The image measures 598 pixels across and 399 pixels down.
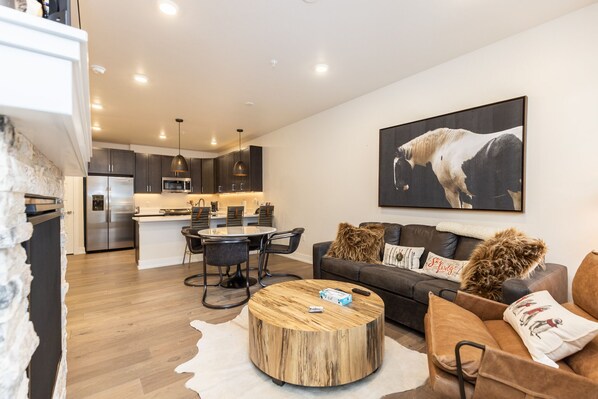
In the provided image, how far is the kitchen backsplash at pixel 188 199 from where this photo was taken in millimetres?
7164

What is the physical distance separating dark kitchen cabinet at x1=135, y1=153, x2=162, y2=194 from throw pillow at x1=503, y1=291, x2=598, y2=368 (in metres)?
7.81

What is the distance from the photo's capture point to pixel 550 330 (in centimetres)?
133

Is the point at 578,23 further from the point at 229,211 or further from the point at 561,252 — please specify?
the point at 229,211

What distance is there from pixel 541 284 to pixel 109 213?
7.71 metres

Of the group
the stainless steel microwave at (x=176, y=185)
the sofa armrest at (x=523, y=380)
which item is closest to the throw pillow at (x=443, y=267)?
the sofa armrest at (x=523, y=380)

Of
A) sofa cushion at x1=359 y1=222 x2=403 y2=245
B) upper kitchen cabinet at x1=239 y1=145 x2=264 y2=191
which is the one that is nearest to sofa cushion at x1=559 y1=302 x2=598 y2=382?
sofa cushion at x1=359 y1=222 x2=403 y2=245

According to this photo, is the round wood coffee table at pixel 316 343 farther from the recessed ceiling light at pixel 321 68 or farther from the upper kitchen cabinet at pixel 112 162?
the upper kitchen cabinet at pixel 112 162

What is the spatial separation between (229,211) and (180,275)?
141cm

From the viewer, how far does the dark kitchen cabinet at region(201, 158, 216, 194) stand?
8.03 metres

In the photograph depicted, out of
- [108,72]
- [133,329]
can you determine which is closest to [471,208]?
[133,329]

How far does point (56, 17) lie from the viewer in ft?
2.46

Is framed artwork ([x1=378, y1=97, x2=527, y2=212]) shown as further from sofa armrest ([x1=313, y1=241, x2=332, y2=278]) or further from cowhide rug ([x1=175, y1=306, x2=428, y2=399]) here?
cowhide rug ([x1=175, y1=306, x2=428, y2=399])

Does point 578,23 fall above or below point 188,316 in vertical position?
above

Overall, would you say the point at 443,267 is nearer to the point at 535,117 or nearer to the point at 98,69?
the point at 535,117
